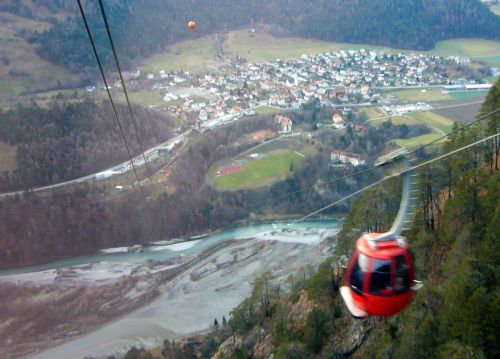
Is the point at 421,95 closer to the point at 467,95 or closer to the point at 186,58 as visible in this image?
the point at 467,95

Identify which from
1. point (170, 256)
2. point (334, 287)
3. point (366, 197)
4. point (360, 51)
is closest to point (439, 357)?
point (334, 287)

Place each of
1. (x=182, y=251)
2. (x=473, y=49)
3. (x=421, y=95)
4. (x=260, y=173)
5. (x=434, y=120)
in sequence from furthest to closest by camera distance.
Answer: (x=473, y=49) < (x=421, y=95) < (x=434, y=120) < (x=260, y=173) < (x=182, y=251)

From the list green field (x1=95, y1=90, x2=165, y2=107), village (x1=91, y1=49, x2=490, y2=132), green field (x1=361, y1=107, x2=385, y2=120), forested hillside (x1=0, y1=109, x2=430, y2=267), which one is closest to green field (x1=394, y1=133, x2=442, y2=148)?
forested hillside (x1=0, y1=109, x2=430, y2=267)

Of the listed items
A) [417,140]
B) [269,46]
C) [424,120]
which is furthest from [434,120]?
[269,46]

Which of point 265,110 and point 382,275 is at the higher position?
point 382,275

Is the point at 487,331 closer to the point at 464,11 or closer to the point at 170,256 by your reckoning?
the point at 170,256

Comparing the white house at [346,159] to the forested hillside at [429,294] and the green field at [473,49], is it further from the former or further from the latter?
the green field at [473,49]
